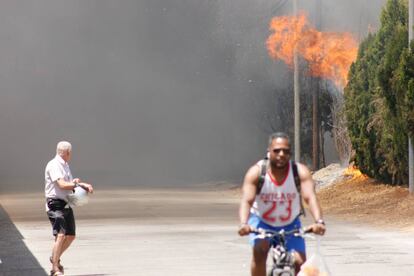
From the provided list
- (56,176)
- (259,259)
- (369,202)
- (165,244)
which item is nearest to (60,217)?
(56,176)

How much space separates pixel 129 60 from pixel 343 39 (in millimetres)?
34575

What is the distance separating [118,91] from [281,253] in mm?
60228

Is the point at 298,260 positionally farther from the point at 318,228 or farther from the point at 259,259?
the point at 318,228

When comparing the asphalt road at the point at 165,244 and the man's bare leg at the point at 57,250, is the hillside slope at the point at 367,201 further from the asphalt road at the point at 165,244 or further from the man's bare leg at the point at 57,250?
the man's bare leg at the point at 57,250

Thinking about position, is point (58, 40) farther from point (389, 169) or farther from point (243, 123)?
point (389, 169)

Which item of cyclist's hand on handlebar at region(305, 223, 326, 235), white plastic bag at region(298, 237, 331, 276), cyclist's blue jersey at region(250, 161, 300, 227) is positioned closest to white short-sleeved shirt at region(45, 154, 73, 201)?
cyclist's blue jersey at region(250, 161, 300, 227)

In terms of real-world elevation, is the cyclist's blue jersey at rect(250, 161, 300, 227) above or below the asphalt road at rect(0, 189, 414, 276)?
above

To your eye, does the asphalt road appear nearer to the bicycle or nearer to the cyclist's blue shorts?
the cyclist's blue shorts

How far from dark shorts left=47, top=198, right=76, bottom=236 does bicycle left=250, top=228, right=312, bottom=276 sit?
5358 millimetres

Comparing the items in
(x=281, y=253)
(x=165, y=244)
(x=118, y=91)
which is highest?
(x=281, y=253)

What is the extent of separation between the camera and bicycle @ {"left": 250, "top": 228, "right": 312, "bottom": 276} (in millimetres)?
8891

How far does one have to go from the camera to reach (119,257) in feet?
54.2

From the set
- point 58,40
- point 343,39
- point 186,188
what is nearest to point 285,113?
point 186,188

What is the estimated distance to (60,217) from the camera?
545 inches
